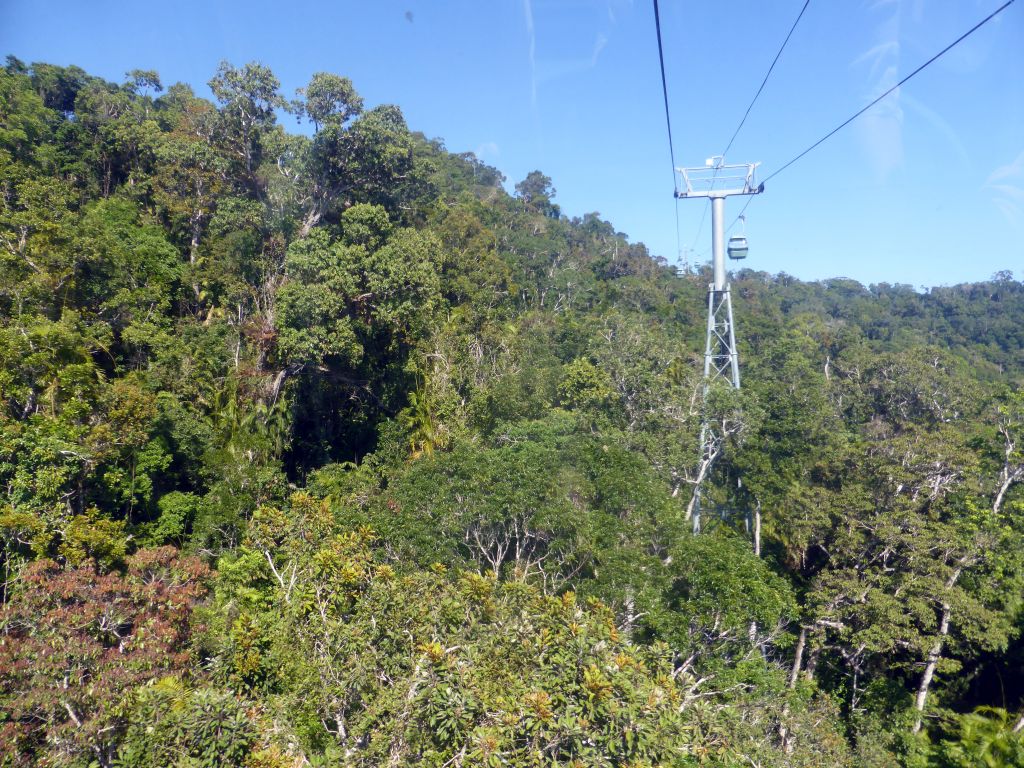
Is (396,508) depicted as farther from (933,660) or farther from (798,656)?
(933,660)

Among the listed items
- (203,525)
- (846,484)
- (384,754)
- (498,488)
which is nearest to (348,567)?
(384,754)

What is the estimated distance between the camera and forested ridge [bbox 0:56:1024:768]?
19.4 ft

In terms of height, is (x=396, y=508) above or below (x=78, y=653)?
above

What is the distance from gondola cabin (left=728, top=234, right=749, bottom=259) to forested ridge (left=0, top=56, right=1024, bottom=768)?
3481 millimetres

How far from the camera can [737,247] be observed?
15.1m

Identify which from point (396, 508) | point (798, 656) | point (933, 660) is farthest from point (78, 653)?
point (933, 660)

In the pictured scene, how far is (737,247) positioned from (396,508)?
1049 centimetres

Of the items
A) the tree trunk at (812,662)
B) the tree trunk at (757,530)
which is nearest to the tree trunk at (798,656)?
the tree trunk at (812,662)

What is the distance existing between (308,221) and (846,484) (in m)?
15.4

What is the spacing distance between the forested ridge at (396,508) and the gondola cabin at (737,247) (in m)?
3.48

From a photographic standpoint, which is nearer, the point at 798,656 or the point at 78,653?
the point at 78,653

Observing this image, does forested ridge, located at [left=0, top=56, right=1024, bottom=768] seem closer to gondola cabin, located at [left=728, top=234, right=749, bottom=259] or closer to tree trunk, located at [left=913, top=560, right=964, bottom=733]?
tree trunk, located at [left=913, top=560, right=964, bottom=733]

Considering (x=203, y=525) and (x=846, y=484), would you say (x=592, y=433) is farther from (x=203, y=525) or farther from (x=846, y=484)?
(x=203, y=525)

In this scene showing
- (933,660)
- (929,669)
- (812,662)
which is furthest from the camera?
(812,662)
